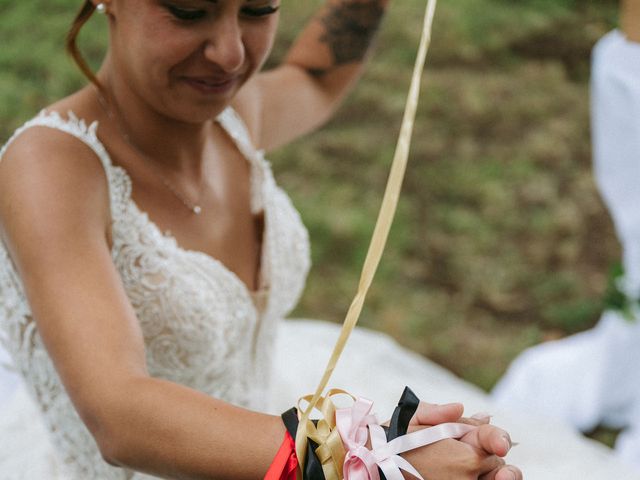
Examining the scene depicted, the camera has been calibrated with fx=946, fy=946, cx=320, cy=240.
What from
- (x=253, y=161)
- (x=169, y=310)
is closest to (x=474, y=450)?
(x=169, y=310)

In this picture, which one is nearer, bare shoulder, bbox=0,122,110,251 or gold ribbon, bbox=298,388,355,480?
gold ribbon, bbox=298,388,355,480

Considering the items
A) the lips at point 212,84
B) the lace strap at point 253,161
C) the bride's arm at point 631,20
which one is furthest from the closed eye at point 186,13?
the bride's arm at point 631,20

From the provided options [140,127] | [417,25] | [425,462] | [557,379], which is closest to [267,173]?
[140,127]

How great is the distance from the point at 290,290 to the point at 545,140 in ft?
8.77

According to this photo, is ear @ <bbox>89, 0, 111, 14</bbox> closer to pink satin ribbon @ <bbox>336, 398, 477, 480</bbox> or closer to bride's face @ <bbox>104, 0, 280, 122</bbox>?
bride's face @ <bbox>104, 0, 280, 122</bbox>

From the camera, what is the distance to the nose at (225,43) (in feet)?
4.20

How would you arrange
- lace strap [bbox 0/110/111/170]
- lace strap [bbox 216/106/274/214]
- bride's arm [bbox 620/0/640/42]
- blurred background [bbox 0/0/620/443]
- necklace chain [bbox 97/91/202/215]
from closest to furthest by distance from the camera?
1. lace strap [bbox 0/110/111/170]
2. necklace chain [bbox 97/91/202/215]
3. lace strap [bbox 216/106/274/214]
4. bride's arm [bbox 620/0/640/42]
5. blurred background [bbox 0/0/620/443]

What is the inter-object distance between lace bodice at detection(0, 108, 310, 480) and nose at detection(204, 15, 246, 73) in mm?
249

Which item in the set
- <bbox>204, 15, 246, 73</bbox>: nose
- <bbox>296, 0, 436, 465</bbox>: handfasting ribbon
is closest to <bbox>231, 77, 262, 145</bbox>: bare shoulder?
<bbox>204, 15, 246, 73</bbox>: nose

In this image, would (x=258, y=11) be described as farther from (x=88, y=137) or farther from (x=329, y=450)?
(x=329, y=450)

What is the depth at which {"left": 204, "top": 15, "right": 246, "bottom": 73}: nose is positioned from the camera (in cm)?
128

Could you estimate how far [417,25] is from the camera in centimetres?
470

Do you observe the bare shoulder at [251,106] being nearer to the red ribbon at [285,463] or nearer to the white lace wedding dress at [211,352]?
the white lace wedding dress at [211,352]

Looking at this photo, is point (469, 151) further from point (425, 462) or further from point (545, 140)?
Result: point (425, 462)
